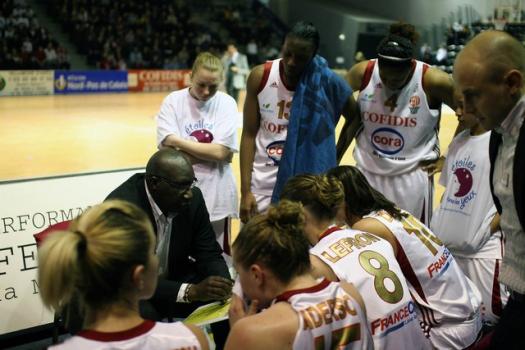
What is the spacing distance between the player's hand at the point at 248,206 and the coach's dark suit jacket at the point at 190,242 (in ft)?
1.79

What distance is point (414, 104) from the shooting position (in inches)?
157

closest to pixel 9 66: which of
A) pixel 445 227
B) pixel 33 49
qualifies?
pixel 33 49

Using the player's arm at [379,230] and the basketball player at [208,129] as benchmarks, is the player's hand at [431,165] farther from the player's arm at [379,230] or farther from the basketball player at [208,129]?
the player's arm at [379,230]

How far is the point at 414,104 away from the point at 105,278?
272 centimetres

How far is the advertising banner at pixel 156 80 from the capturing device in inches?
883

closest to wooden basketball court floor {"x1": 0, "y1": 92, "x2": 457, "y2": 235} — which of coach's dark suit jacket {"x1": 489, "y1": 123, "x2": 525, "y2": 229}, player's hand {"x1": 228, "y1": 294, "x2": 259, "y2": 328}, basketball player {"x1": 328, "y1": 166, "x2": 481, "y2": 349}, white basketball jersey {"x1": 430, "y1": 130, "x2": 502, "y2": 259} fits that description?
white basketball jersey {"x1": 430, "y1": 130, "x2": 502, "y2": 259}

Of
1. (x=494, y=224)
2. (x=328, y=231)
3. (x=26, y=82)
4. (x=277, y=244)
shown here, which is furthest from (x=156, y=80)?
(x=277, y=244)

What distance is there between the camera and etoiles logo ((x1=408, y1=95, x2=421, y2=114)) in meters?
3.97

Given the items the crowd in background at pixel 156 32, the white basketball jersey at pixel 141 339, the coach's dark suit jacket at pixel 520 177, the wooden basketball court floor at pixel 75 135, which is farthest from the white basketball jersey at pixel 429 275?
the crowd in background at pixel 156 32

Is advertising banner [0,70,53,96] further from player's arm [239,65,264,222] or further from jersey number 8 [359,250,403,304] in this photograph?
jersey number 8 [359,250,403,304]

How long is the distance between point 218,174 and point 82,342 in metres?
2.65

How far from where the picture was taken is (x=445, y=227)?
3619 millimetres

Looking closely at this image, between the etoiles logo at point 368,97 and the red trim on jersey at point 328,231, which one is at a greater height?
the etoiles logo at point 368,97

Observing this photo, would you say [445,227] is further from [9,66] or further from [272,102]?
[9,66]
